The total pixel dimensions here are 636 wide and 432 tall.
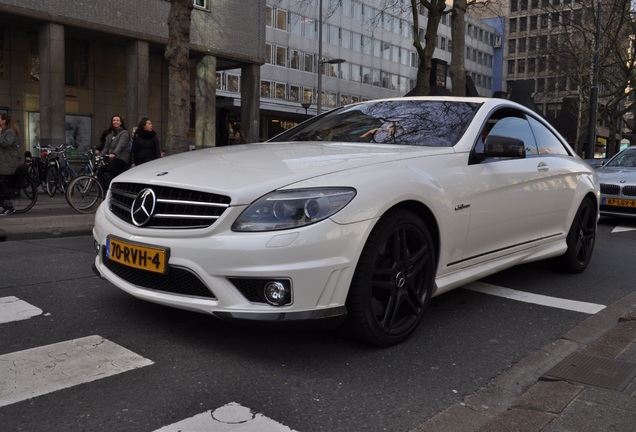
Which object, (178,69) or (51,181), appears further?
(51,181)

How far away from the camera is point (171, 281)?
10.7 feet

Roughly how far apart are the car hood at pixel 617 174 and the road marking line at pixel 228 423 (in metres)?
9.75

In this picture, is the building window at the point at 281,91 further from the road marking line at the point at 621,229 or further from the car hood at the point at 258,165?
the car hood at the point at 258,165

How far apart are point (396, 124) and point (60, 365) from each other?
2812 millimetres

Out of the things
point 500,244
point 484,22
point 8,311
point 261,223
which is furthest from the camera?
point 484,22

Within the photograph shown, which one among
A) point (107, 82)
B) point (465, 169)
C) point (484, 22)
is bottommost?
point (465, 169)

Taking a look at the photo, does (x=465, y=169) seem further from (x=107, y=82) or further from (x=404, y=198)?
(x=107, y=82)

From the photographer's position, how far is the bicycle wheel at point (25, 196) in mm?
10781

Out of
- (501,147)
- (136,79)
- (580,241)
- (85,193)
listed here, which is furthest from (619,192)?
(136,79)

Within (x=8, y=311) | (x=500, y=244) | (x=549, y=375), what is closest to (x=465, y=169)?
(x=500, y=244)

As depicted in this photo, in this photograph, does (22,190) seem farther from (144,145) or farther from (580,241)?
(580,241)

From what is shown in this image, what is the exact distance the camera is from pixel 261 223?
308 cm

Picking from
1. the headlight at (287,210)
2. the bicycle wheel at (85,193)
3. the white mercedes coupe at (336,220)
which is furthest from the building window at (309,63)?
the headlight at (287,210)

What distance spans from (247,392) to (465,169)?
2168 millimetres
